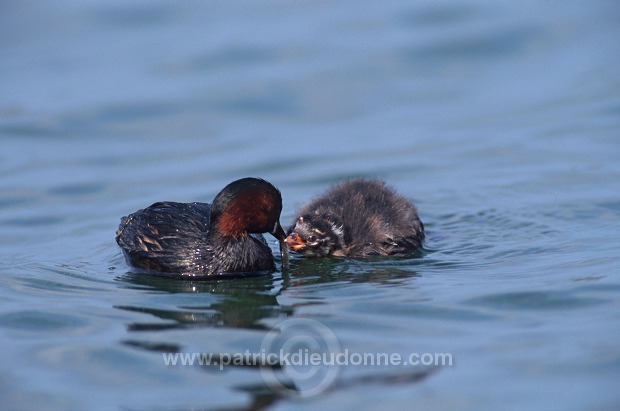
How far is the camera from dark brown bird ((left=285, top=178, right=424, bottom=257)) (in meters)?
9.00

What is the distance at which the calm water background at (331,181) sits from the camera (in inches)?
234

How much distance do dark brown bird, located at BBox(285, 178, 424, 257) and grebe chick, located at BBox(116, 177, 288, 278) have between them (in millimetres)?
490

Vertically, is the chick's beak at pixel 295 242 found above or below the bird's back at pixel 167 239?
below

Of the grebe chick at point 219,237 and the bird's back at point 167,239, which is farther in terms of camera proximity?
the bird's back at point 167,239

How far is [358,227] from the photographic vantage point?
30.5 ft

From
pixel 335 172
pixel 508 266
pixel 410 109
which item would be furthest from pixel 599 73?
pixel 508 266

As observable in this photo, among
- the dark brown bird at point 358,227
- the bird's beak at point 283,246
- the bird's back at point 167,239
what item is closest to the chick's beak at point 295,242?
the dark brown bird at point 358,227

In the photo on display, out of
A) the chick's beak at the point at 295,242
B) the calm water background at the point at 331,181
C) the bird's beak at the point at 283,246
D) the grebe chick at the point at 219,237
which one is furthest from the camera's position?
the chick's beak at the point at 295,242

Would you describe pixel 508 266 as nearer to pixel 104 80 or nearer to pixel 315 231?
pixel 315 231

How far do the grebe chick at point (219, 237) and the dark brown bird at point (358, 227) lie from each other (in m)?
0.49

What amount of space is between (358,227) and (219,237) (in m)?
1.68

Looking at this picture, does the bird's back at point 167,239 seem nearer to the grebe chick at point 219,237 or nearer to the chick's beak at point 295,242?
the grebe chick at point 219,237

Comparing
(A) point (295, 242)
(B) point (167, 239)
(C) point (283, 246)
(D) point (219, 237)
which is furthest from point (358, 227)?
(B) point (167, 239)

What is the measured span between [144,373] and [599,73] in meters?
11.6
